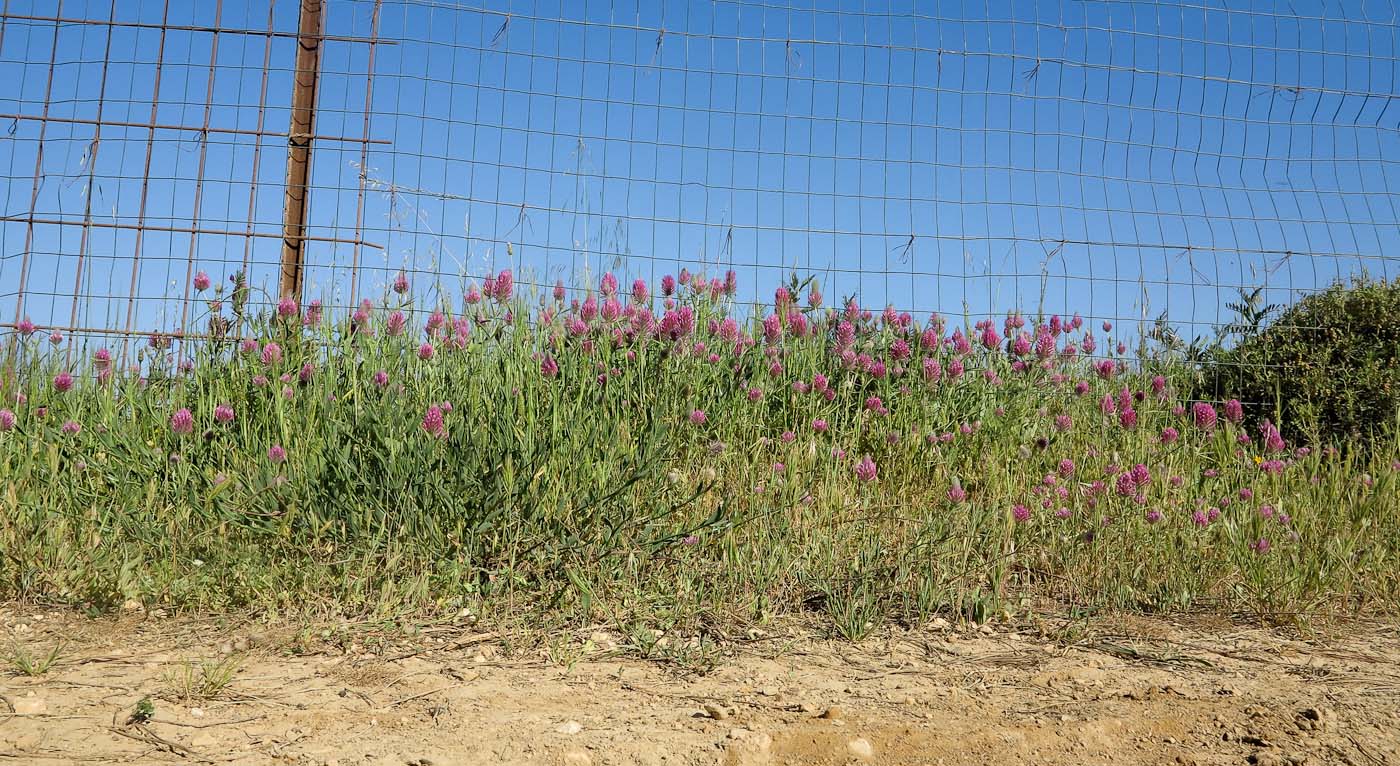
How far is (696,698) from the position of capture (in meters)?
2.36

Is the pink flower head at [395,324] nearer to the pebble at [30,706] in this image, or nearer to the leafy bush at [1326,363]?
the pebble at [30,706]

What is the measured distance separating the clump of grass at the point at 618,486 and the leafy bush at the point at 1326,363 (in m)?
0.93

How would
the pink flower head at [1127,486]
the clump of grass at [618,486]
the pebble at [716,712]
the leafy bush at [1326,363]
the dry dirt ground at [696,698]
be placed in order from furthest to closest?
the leafy bush at [1326,363] < the pink flower head at [1127,486] < the clump of grass at [618,486] < the pebble at [716,712] < the dry dirt ground at [696,698]

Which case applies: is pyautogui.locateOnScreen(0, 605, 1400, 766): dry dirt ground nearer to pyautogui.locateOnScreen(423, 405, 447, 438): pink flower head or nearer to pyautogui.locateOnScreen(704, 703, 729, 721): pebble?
pyautogui.locateOnScreen(704, 703, 729, 721): pebble

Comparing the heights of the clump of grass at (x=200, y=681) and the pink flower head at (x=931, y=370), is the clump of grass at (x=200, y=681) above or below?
below

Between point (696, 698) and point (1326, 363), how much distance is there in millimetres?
4644

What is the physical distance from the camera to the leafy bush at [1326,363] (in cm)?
536

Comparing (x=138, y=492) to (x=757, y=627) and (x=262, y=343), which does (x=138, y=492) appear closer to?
(x=262, y=343)

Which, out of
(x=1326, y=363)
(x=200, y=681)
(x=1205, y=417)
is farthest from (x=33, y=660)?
A: (x=1326, y=363)

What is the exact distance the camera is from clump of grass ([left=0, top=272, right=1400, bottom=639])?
2961 mm

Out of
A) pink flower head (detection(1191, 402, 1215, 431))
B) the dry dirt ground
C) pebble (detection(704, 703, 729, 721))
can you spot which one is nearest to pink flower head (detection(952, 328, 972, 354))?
pink flower head (detection(1191, 402, 1215, 431))

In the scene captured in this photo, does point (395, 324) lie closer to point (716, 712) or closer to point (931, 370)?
point (931, 370)

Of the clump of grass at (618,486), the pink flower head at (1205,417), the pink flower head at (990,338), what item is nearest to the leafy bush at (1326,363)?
the clump of grass at (618,486)

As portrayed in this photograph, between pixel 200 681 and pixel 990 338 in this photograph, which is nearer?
pixel 200 681
